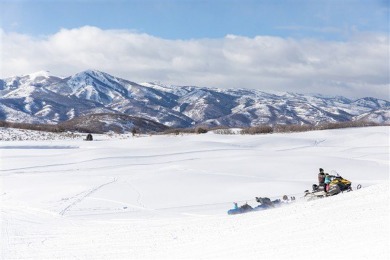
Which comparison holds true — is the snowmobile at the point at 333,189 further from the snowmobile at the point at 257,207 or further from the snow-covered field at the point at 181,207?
the snowmobile at the point at 257,207

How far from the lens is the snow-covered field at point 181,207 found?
1066 centimetres

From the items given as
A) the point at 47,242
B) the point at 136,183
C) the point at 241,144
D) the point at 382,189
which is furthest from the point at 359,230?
the point at 241,144

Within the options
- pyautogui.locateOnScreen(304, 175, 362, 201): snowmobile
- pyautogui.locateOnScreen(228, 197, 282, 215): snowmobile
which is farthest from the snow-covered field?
pyautogui.locateOnScreen(304, 175, 362, 201): snowmobile

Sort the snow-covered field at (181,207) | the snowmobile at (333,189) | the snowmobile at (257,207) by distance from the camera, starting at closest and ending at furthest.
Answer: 1. the snow-covered field at (181,207)
2. the snowmobile at (257,207)
3. the snowmobile at (333,189)

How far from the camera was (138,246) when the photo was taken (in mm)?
11734

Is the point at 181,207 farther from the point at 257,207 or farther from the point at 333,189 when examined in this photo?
the point at 333,189

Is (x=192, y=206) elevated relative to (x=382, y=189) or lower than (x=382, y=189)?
lower

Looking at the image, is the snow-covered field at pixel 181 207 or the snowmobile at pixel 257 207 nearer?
the snow-covered field at pixel 181 207

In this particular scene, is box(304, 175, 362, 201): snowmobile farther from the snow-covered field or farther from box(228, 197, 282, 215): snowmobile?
box(228, 197, 282, 215): snowmobile

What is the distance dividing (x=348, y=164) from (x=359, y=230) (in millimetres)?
20845

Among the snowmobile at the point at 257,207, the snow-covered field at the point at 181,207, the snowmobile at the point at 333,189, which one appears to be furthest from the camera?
the snowmobile at the point at 333,189

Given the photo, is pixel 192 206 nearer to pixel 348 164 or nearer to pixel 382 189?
pixel 382 189

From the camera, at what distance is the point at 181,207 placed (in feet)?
61.6

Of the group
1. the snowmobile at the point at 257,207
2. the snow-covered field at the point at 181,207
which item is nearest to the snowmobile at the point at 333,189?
the snow-covered field at the point at 181,207
